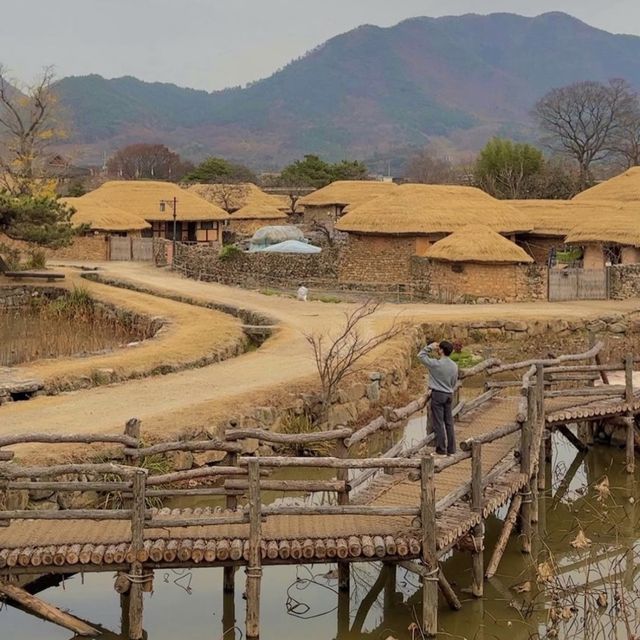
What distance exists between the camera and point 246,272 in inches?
1565

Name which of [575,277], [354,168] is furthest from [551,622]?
[354,168]

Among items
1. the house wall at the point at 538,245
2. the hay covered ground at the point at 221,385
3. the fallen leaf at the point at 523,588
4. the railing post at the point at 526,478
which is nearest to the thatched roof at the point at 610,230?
the house wall at the point at 538,245

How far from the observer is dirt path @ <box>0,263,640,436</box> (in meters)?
15.5

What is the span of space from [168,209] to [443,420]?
39463 mm

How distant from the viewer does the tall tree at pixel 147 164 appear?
120 metres

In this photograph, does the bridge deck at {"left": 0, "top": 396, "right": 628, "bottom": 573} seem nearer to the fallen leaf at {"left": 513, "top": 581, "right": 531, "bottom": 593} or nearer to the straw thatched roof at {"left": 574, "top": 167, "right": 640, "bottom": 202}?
the fallen leaf at {"left": 513, "top": 581, "right": 531, "bottom": 593}

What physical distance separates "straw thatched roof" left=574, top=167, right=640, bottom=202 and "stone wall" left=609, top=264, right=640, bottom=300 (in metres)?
10.1

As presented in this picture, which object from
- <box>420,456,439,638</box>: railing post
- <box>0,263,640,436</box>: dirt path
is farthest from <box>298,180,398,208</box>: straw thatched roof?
<box>420,456,439,638</box>: railing post

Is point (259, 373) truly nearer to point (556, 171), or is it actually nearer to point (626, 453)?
point (626, 453)

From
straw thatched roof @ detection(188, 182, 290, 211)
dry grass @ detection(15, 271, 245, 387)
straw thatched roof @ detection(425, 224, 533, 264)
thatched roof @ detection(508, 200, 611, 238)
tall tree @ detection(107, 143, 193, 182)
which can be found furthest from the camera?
tall tree @ detection(107, 143, 193, 182)

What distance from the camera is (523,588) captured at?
38.2 ft

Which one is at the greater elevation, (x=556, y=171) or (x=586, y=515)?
(x=556, y=171)

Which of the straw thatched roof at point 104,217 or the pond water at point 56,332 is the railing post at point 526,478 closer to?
the pond water at point 56,332

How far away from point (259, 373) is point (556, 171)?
160 ft
